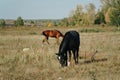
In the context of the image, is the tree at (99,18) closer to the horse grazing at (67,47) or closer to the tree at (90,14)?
the tree at (90,14)

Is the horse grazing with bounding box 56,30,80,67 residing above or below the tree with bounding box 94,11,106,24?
above

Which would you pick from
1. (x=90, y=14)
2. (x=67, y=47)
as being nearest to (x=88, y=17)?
(x=90, y=14)

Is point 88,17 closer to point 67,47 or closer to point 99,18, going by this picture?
point 99,18

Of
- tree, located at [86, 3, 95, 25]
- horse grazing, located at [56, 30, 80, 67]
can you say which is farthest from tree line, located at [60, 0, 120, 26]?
horse grazing, located at [56, 30, 80, 67]

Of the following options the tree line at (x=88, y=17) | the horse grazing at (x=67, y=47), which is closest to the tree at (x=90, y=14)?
the tree line at (x=88, y=17)

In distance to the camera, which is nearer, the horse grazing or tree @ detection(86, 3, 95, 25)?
the horse grazing

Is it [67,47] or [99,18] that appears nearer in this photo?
[67,47]

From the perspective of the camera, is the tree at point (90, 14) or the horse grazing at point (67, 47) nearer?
the horse grazing at point (67, 47)

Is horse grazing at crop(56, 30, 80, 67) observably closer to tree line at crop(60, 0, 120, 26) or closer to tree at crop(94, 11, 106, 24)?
tree line at crop(60, 0, 120, 26)

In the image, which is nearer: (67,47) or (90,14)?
(67,47)

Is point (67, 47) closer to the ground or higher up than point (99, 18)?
higher up

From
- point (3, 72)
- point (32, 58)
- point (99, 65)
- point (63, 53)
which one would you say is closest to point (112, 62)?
point (99, 65)

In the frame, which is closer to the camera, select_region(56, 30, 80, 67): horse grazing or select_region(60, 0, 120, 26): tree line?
select_region(56, 30, 80, 67): horse grazing

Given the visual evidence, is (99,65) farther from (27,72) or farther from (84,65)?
(27,72)
